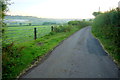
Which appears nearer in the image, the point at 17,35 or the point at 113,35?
the point at 113,35

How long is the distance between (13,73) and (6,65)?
0.69 m

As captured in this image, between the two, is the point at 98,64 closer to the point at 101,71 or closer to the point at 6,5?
the point at 101,71

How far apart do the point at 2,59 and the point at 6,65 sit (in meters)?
0.33

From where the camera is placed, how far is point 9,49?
243 inches

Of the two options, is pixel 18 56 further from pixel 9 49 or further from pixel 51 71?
pixel 51 71

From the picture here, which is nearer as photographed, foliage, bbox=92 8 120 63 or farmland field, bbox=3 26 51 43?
farmland field, bbox=3 26 51 43

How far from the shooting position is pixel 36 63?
5.93 meters

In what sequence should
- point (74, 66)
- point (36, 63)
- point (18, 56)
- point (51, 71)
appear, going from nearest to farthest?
point (51, 71) < point (74, 66) < point (36, 63) < point (18, 56)

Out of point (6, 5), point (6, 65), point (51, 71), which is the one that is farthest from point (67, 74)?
point (6, 5)

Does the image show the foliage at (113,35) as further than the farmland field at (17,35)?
Yes

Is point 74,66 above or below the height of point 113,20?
below

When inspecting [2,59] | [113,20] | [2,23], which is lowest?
[2,59]

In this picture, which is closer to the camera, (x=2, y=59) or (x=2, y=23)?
(x=2, y=59)

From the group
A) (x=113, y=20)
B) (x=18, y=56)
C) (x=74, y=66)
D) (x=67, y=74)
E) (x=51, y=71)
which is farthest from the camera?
(x=113, y=20)
